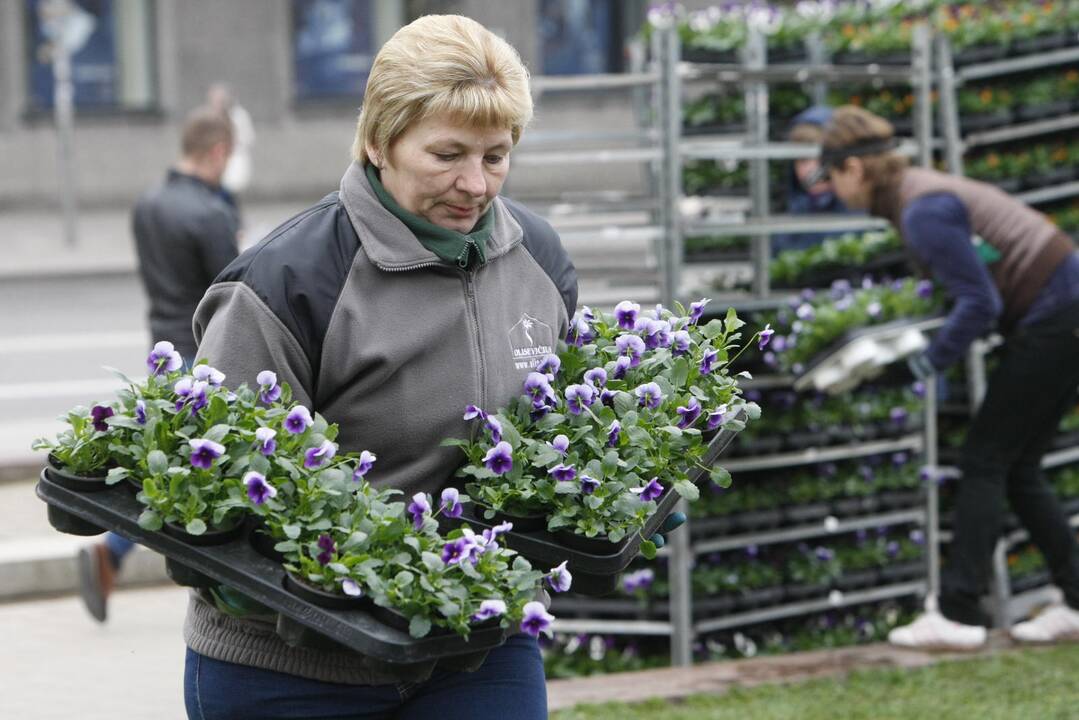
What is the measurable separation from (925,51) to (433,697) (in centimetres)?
435

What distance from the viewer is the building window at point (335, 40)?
24.0 m

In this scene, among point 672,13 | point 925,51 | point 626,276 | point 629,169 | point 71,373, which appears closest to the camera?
point 626,276

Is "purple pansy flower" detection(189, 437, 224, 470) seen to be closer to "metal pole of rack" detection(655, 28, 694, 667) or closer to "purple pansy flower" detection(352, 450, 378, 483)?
"purple pansy flower" detection(352, 450, 378, 483)

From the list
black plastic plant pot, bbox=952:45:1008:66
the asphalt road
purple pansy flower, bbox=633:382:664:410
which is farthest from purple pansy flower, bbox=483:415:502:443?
the asphalt road

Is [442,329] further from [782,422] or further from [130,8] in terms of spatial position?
[130,8]

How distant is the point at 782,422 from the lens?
618 cm

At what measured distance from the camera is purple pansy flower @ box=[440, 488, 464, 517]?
274 centimetres

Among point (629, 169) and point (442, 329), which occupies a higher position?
point (442, 329)

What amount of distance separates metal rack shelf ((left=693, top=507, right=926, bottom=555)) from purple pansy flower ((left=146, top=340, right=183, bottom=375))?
358 cm

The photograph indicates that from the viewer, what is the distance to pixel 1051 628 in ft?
20.4

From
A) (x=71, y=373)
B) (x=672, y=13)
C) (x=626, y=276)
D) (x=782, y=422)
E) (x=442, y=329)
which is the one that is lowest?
(x=71, y=373)

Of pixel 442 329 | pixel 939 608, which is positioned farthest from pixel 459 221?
pixel 939 608

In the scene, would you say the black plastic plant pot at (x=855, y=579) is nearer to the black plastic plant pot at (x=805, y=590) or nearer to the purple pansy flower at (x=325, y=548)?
the black plastic plant pot at (x=805, y=590)

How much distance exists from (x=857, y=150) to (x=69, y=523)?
12.8 ft
